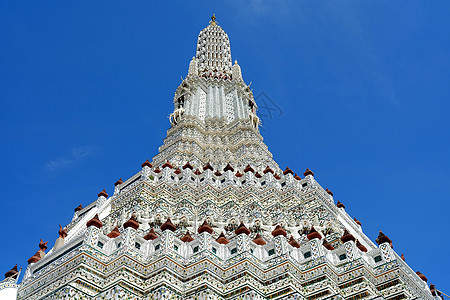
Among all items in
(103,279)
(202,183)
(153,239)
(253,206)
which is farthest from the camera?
(202,183)

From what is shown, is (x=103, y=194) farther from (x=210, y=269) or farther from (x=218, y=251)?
(x=210, y=269)

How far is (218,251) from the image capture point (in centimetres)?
1486

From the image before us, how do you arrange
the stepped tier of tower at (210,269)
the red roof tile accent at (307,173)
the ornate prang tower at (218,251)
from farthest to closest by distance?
the red roof tile accent at (307,173) → the ornate prang tower at (218,251) → the stepped tier of tower at (210,269)

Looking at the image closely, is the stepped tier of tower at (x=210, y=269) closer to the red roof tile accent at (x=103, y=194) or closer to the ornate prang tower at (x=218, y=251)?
the ornate prang tower at (x=218, y=251)

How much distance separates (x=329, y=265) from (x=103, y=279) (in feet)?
20.4

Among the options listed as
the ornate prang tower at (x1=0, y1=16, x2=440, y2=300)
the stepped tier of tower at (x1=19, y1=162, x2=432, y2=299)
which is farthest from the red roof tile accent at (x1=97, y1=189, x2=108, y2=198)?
the stepped tier of tower at (x1=19, y1=162, x2=432, y2=299)

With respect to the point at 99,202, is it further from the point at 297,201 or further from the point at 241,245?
the point at 241,245

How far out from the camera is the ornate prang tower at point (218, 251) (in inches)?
523

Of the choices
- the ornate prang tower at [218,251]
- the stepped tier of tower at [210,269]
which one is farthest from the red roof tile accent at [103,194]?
the stepped tier of tower at [210,269]

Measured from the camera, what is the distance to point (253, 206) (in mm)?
21250

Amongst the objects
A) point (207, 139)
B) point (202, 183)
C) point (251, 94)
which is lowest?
point (202, 183)

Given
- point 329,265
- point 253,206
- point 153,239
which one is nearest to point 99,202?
point 253,206

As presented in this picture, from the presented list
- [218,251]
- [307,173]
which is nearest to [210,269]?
[218,251]

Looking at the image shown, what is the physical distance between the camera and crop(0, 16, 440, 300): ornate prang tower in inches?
523
